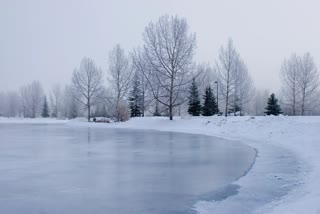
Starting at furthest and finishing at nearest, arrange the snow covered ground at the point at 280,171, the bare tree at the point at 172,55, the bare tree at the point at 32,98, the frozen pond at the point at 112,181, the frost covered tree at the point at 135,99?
the bare tree at the point at 32,98
the frost covered tree at the point at 135,99
the bare tree at the point at 172,55
the frozen pond at the point at 112,181
the snow covered ground at the point at 280,171

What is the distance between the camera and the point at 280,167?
10.3m

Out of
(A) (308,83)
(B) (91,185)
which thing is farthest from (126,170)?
(A) (308,83)

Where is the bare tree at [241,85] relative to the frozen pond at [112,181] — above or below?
above

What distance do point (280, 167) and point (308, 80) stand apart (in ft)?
132

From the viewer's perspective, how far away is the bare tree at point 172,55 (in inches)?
1481

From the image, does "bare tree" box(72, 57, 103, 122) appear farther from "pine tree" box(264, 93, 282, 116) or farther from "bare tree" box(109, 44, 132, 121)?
"pine tree" box(264, 93, 282, 116)

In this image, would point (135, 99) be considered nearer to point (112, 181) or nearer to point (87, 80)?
point (87, 80)

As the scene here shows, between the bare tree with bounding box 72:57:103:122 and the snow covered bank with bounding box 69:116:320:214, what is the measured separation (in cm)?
3453

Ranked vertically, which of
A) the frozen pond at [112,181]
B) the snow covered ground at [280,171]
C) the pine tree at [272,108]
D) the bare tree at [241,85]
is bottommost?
the frozen pond at [112,181]

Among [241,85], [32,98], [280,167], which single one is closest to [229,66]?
Result: [241,85]

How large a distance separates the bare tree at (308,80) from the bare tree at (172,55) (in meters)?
17.9

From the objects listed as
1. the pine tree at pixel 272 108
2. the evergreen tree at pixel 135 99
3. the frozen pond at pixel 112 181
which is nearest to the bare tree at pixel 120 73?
the evergreen tree at pixel 135 99

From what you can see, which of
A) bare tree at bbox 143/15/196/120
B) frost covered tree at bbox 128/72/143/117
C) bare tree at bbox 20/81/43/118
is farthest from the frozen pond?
Answer: bare tree at bbox 20/81/43/118

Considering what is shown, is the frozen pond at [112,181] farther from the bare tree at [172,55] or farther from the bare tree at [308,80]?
the bare tree at [308,80]
